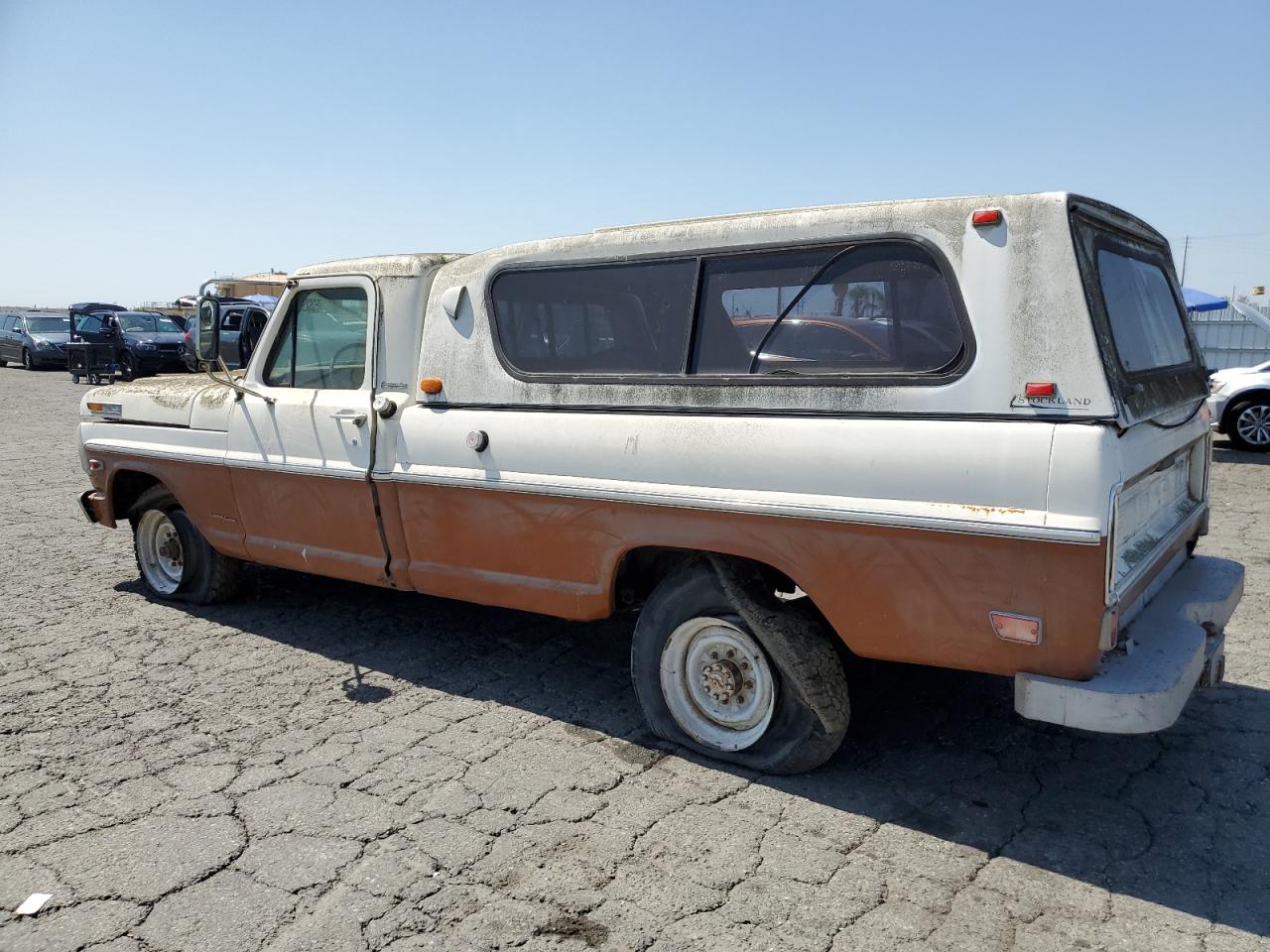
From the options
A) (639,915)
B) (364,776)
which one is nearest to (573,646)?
(364,776)

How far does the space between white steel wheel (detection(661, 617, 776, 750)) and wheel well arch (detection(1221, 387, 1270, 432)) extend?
36.1 feet

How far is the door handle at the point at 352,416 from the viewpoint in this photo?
4492mm

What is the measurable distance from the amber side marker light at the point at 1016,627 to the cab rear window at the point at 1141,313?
3.01 ft

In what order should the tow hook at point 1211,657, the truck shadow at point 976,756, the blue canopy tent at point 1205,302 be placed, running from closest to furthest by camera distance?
1. the truck shadow at point 976,756
2. the tow hook at point 1211,657
3. the blue canopy tent at point 1205,302

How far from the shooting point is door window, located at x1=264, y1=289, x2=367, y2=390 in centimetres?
467

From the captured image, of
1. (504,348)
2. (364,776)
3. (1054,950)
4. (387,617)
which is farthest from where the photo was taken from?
(387,617)

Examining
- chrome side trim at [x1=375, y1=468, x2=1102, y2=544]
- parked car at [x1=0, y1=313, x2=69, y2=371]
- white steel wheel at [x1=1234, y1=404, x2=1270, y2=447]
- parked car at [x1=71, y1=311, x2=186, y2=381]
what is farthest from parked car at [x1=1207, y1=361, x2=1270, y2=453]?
parked car at [x1=0, y1=313, x2=69, y2=371]

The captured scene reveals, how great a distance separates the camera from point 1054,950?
263cm

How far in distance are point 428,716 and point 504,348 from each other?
1664mm

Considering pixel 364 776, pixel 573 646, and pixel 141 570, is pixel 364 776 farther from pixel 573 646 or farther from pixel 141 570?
pixel 141 570

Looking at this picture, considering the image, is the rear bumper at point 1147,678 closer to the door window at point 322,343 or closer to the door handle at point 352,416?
the door handle at point 352,416

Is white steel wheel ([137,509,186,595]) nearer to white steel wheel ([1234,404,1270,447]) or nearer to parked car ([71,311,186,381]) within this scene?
white steel wheel ([1234,404,1270,447])

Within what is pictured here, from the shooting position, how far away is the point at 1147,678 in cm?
289

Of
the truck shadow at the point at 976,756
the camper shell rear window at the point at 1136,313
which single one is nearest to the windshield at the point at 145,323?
the truck shadow at the point at 976,756
